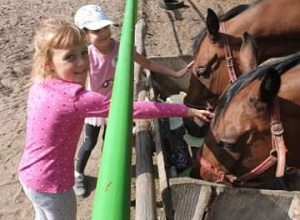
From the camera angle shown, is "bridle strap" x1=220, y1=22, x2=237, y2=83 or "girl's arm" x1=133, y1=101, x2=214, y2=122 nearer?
"girl's arm" x1=133, y1=101, x2=214, y2=122

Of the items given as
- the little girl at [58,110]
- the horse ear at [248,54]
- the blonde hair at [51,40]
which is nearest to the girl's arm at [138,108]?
the little girl at [58,110]

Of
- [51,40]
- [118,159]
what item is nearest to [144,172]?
[51,40]

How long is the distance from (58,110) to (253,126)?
0.83 metres

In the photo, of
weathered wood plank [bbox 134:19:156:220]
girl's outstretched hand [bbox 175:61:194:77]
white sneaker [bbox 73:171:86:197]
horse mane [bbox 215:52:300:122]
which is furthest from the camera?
white sneaker [bbox 73:171:86:197]

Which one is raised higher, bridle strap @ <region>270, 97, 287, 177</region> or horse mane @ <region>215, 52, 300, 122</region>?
horse mane @ <region>215, 52, 300, 122</region>

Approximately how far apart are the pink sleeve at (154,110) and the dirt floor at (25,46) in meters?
1.04

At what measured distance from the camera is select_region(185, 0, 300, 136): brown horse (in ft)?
9.43

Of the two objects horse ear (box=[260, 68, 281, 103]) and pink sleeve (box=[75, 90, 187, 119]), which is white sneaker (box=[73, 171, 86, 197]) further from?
horse ear (box=[260, 68, 281, 103])

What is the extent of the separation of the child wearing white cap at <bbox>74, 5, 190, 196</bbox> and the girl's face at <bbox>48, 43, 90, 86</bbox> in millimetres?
639

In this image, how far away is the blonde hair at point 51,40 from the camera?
189cm

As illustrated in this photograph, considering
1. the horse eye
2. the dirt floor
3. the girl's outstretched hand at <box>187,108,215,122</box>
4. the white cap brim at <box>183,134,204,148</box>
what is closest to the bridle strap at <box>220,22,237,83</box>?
the horse eye

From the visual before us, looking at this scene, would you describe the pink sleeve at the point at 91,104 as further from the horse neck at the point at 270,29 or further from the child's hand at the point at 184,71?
the horse neck at the point at 270,29

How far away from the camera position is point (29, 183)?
6.70 feet

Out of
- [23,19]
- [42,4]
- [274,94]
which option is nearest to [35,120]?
[274,94]
